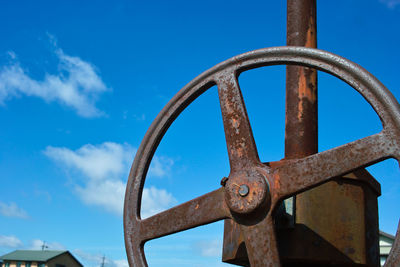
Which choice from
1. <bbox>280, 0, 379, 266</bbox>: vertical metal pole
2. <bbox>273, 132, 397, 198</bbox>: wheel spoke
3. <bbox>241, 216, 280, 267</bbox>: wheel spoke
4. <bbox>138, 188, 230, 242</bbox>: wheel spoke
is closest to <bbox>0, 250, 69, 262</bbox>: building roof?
<bbox>138, 188, 230, 242</bbox>: wheel spoke

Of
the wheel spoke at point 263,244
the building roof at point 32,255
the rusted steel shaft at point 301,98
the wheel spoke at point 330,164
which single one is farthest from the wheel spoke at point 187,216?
the building roof at point 32,255

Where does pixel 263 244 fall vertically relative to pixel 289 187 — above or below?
below

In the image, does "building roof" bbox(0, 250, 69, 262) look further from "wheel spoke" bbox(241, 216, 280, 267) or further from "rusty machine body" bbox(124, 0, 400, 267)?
"wheel spoke" bbox(241, 216, 280, 267)

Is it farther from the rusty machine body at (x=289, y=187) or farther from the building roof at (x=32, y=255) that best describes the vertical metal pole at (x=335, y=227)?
the building roof at (x=32, y=255)

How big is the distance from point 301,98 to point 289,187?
2.49 ft

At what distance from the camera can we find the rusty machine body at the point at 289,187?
144cm

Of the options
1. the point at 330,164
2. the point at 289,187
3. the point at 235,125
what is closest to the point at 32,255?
the point at 235,125

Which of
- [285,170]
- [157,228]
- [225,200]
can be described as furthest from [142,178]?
[285,170]

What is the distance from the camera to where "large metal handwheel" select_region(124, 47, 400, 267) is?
4.62 ft

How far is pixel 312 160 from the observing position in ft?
4.93

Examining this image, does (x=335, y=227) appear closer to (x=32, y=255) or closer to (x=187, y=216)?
(x=187, y=216)

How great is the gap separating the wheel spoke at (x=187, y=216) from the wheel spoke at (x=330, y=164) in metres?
0.25

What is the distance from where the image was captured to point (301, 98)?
216 centimetres

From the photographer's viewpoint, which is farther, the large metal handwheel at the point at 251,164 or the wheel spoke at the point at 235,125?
the wheel spoke at the point at 235,125
